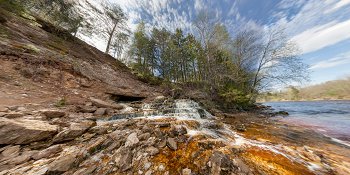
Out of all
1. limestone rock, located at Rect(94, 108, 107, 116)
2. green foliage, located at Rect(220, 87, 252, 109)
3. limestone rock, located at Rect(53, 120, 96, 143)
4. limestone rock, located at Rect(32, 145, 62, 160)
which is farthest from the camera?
green foliage, located at Rect(220, 87, 252, 109)

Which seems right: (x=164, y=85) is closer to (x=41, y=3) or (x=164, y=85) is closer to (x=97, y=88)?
(x=97, y=88)

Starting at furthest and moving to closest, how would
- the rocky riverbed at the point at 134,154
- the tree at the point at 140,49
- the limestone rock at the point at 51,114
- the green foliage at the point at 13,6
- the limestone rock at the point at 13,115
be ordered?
1. the tree at the point at 140,49
2. the green foliage at the point at 13,6
3. the limestone rock at the point at 51,114
4. the limestone rock at the point at 13,115
5. the rocky riverbed at the point at 134,154

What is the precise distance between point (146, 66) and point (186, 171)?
2546cm

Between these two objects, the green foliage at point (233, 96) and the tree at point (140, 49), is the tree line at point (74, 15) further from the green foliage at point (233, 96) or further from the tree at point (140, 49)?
the green foliage at point (233, 96)

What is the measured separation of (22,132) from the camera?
10.2 feet

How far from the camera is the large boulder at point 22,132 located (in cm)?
294

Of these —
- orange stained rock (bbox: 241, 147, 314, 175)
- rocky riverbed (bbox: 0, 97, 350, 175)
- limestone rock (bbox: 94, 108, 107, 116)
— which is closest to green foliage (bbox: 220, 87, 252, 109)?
rocky riverbed (bbox: 0, 97, 350, 175)

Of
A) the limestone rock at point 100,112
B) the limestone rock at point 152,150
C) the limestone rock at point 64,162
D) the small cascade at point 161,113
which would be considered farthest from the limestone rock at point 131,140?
the limestone rock at point 100,112

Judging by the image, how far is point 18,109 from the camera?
4406mm

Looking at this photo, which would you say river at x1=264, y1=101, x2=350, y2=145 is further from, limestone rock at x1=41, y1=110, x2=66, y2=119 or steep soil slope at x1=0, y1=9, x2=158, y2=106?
steep soil slope at x1=0, y1=9, x2=158, y2=106

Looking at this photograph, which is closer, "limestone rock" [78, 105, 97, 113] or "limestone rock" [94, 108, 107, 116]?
"limestone rock" [78, 105, 97, 113]

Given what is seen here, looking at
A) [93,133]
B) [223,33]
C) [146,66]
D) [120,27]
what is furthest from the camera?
[146,66]

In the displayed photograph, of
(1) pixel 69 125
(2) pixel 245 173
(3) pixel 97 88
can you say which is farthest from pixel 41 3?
(2) pixel 245 173

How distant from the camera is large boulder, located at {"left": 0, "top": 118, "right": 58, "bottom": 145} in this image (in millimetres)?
2943
